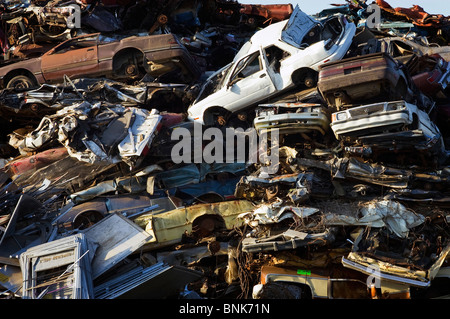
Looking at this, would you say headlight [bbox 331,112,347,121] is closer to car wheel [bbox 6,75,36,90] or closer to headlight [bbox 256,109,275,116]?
headlight [bbox 256,109,275,116]

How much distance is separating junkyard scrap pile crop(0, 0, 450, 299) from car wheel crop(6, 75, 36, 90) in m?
0.04

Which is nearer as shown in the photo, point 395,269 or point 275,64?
point 395,269

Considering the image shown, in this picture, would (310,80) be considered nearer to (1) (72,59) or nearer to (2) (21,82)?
(1) (72,59)

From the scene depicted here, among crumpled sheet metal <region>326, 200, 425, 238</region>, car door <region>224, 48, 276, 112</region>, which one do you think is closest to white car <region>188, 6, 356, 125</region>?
car door <region>224, 48, 276, 112</region>

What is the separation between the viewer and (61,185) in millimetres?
12984

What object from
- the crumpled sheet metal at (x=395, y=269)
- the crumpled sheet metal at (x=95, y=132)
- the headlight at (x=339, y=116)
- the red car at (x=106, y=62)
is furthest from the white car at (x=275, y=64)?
the crumpled sheet metal at (x=395, y=269)

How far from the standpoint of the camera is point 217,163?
13031mm

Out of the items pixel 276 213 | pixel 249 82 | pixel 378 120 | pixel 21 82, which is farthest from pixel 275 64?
pixel 21 82

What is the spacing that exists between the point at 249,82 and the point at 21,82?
650 cm

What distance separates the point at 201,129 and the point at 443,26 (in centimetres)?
914

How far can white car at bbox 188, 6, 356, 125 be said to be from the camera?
12.7m

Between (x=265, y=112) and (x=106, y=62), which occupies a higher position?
(x=265, y=112)

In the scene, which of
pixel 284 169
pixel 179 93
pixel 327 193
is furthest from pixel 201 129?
pixel 327 193

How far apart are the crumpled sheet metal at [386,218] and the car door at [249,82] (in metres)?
4.25
